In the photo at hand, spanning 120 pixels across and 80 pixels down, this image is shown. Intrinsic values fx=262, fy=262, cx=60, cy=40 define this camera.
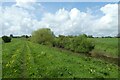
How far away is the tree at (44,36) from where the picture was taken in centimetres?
9825

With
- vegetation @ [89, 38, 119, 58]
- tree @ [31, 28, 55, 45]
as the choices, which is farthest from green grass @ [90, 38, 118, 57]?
tree @ [31, 28, 55, 45]

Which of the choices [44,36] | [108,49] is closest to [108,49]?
[108,49]

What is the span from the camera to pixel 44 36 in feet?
326

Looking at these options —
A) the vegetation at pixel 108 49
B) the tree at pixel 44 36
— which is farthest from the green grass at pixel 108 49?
the tree at pixel 44 36

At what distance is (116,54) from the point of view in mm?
56438

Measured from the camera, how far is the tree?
9825 cm

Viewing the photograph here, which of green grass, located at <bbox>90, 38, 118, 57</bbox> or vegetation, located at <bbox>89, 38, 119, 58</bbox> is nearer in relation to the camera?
vegetation, located at <bbox>89, 38, 119, 58</bbox>

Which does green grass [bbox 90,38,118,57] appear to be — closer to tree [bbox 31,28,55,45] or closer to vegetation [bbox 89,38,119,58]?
vegetation [bbox 89,38,119,58]

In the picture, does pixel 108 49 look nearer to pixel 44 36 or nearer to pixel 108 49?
pixel 108 49

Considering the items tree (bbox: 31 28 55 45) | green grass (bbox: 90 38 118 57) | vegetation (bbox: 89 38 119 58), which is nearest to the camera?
vegetation (bbox: 89 38 119 58)

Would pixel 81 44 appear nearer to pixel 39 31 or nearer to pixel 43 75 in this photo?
pixel 39 31

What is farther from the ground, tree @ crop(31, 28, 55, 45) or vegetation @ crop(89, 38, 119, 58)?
tree @ crop(31, 28, 55, 45)

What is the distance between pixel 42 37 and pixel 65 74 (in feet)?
275

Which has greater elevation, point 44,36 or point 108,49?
point 44,36
